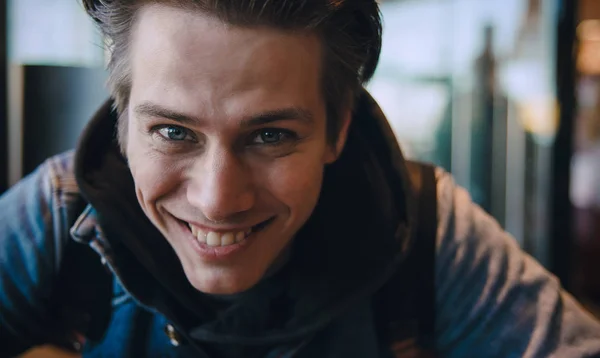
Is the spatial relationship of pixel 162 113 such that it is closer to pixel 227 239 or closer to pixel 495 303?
pixel 227 239

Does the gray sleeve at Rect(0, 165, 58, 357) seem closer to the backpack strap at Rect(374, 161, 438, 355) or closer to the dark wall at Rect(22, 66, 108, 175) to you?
the dark wall at Rect(22, 66, 108, 175)

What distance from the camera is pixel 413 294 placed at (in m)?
0.68

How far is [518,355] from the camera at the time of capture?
2.14ft

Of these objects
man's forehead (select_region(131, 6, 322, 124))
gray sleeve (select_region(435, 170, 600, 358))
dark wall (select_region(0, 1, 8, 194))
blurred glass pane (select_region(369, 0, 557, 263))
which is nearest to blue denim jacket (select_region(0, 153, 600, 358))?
gray sleeve (select_region(435, 170, 600, 358))

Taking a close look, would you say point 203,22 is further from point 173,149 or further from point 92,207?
point 92,207

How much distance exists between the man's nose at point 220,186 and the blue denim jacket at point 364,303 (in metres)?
0.18

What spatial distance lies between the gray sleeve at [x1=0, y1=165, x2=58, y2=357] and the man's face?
178mm

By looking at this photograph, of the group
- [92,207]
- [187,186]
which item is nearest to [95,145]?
[92,207]

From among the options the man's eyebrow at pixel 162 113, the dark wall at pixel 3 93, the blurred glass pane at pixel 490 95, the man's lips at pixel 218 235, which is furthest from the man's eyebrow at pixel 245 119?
the blurred glass pane at pixel 490 95

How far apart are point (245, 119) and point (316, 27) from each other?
0.39 ft

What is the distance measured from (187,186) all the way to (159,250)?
13 cm

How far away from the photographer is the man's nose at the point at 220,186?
0.51 meters

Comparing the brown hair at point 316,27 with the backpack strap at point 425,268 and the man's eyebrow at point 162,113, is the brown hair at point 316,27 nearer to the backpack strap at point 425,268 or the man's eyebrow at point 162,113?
the man's eyebrow at point 162,113

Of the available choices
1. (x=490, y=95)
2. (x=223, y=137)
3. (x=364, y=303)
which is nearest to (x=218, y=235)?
(x=223, y=137)
